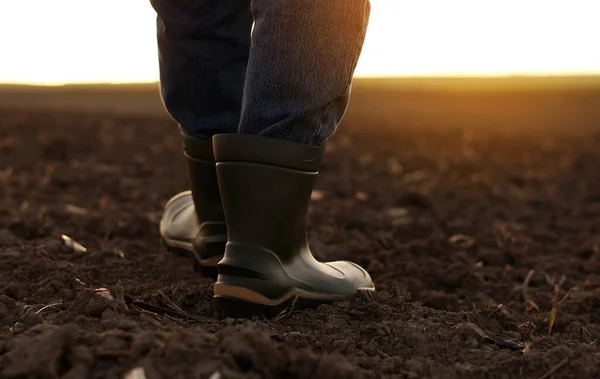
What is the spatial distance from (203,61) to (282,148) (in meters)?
0.53

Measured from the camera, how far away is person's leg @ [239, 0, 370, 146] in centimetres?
161

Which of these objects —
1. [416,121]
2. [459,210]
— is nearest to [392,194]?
[459,210]

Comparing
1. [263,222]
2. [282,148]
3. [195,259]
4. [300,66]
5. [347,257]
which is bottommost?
[347,257]

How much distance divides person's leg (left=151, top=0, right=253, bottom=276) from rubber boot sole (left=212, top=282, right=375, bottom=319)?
0.41 m

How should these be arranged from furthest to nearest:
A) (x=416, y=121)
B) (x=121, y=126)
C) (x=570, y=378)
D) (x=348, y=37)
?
(x=416, y=121) < (x=121, y=126) < (x=348, y=37) < (x=570, y=378)

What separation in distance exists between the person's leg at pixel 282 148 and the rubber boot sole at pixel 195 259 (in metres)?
0.41

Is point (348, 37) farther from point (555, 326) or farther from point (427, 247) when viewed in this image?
point (427, 247)

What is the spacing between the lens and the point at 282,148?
1.69 metres

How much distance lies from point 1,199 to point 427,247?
5.58ft

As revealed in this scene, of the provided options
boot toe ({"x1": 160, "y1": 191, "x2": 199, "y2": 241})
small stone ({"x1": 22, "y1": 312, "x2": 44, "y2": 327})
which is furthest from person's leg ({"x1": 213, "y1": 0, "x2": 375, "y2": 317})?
boot toe ({"x1": 160, "y1": 191, "x2": 199, "y2": 241})

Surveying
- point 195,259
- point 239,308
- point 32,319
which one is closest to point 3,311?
point 32,319

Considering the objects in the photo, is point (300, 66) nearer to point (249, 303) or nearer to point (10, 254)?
point (249, 303)

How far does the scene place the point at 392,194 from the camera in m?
4.00

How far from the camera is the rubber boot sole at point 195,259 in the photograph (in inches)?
85.8
